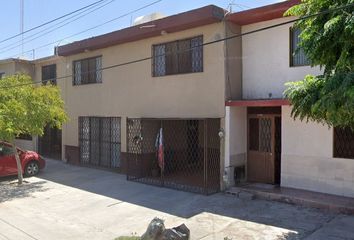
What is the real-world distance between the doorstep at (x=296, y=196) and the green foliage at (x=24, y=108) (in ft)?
22.1

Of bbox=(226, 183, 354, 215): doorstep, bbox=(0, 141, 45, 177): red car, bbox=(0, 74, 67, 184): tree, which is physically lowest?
bbox=(226, 183, 354, 215): doorstep

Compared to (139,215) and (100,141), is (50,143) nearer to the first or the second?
(100,141)

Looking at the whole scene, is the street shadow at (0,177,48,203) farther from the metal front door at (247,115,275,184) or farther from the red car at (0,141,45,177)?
the metal front door at (247,115,275,184)

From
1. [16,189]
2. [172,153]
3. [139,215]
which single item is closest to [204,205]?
[139,215]

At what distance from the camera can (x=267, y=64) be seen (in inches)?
469

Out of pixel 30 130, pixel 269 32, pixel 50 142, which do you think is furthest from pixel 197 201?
pixel 50 142

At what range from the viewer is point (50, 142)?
21.4m

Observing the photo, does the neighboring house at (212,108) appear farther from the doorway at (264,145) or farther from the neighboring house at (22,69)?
the neighboring house at (22,69)

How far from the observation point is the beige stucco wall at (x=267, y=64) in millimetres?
11477

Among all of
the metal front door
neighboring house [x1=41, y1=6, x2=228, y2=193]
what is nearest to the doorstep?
the metal front door

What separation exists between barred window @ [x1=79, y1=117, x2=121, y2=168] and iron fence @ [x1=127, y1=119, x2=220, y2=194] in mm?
1606

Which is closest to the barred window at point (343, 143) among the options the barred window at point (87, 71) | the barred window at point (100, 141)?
the barred window at point (100, 141)

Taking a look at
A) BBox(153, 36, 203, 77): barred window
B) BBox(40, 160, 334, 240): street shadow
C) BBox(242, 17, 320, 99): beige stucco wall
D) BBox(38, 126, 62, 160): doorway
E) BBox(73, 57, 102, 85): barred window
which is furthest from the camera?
BBox(38, 126, 62, 160): doorway

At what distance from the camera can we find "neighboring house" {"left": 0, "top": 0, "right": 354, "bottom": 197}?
11.1 meters
